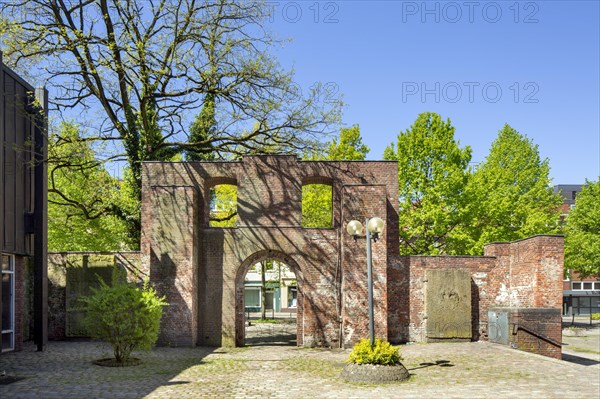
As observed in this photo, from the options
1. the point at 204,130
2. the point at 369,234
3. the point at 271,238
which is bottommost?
the point at 271,238

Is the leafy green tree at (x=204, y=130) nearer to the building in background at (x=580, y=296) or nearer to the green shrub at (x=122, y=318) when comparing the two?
the green shrub at (x=122, y=318)

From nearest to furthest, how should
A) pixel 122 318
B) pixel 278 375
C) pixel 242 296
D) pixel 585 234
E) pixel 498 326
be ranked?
1. pixel 278 375
2. pixel 122 318
3. pixel 498 326
4. pixel 242 296
5. pixel 585 234

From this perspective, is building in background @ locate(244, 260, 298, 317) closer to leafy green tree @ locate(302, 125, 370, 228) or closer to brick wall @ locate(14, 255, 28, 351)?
leafy green tree @ locate(302, 125, 370, 228)

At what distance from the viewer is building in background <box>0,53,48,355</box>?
17406 mm

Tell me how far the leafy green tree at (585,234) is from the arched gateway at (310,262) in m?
18.0

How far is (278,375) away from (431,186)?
19259 millimetres

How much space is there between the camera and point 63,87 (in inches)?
902

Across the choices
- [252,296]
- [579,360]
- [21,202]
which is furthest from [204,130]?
[252,296]

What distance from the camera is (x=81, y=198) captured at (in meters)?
27.7

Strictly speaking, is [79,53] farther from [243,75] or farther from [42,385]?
[42,385]

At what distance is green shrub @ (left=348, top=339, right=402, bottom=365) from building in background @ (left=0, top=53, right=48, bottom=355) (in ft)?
33.0

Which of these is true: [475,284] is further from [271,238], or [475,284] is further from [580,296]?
[580,296]

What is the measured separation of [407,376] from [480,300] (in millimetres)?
8642

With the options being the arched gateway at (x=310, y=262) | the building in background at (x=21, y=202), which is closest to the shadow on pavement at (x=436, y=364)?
the arched gateway at (x=310, y=262)
